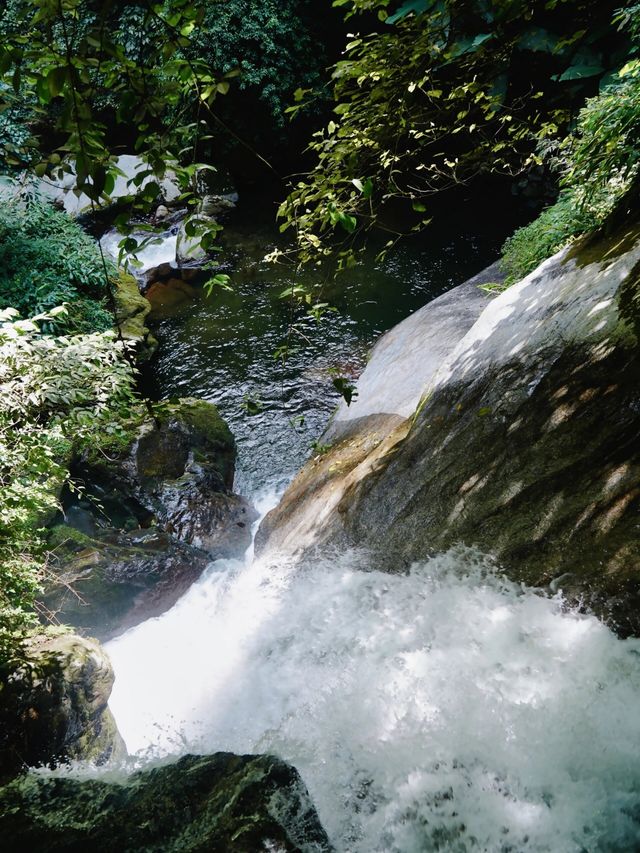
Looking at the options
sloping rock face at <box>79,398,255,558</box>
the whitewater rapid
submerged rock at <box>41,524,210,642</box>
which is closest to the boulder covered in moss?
sloping rock face at <box>79,398,255,558</box>

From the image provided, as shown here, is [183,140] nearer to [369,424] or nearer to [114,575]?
[369,424]

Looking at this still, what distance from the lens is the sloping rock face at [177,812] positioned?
239 cm

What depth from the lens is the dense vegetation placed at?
1449mm

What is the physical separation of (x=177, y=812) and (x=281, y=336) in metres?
9.19

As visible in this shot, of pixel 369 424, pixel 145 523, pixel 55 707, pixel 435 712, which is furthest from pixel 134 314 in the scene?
pixel 435 712

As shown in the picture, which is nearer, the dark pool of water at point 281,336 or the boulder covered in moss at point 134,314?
the dark pool of water at point 281,336

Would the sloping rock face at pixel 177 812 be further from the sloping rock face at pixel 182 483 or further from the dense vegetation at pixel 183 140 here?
the sloping rock face at pixel 182 483

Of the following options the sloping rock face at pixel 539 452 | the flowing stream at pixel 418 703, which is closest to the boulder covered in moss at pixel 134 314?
the flowing stream at pixel 418 703

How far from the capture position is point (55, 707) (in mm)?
3344

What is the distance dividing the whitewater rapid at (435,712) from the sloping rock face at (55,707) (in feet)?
1.34

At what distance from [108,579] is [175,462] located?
208 centimetres

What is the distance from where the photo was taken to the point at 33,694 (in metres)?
3.27

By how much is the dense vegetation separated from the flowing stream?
1.48m

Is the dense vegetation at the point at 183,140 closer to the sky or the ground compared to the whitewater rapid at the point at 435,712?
closer to the sky
